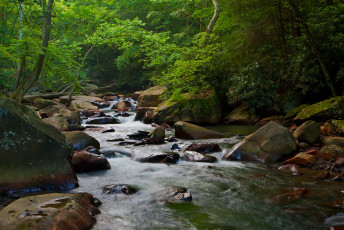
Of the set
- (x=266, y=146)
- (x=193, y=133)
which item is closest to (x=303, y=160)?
(x=266, y=146)

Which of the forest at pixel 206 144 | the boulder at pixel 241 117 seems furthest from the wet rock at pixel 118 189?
the boulder at pixel 241 117

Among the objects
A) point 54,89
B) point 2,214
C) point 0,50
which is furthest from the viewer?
point 54,89

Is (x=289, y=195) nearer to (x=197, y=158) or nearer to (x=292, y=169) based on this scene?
(x=292, y=169)

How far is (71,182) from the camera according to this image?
4.48 m

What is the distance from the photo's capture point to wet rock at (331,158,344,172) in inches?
208

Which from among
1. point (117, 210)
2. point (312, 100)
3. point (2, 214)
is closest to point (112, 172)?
point (117, 210)

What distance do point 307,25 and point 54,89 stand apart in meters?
21.4

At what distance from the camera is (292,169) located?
553 cm

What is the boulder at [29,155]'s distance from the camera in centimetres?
397

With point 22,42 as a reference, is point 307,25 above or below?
above

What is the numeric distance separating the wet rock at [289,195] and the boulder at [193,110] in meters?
8.17

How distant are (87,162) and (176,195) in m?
2.27

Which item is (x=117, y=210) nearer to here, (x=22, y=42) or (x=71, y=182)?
(x=71, y=182)

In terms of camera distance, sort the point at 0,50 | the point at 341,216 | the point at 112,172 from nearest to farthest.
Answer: the point at 341,216 → the point at 112,172 → the point at 0,50
